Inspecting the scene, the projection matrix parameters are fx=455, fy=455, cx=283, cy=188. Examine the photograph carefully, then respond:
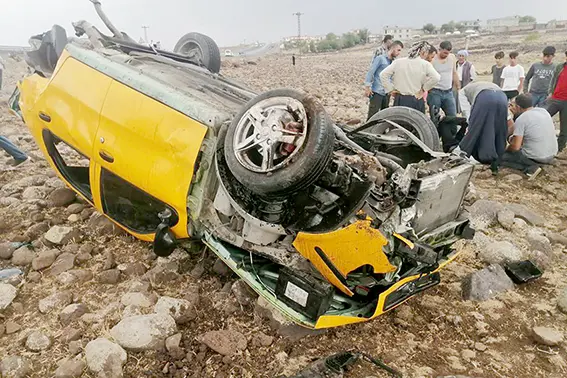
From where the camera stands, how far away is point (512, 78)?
8062mm

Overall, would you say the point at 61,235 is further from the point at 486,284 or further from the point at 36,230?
the point at 486,284

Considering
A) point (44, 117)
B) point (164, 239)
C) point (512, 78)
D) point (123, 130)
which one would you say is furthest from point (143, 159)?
point (512, 78)

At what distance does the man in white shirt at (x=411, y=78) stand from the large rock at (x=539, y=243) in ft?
8.68

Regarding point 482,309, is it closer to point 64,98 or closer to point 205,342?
point 205,342

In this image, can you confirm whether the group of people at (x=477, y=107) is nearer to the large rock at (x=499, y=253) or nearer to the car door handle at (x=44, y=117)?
the large rock at (x=499, y=253)

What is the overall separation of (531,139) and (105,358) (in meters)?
5.61

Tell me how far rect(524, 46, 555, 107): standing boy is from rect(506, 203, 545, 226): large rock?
11.1 feet

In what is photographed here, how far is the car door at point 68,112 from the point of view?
11.5ft

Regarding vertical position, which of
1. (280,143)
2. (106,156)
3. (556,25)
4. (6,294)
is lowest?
(6,294)

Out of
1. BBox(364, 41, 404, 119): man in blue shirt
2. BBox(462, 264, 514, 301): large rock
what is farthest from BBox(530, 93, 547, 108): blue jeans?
BBox(462, 264, 514, 301): large rock

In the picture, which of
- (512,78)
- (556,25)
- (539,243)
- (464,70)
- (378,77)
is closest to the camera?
(539,243)

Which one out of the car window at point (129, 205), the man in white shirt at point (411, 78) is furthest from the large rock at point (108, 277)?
the man in white shirt at point (411, 78)

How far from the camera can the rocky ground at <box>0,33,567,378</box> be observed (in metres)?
2.77

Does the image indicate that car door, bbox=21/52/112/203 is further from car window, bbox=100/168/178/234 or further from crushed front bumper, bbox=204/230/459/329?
crushed front bumper, bbox=204/230/459/329
